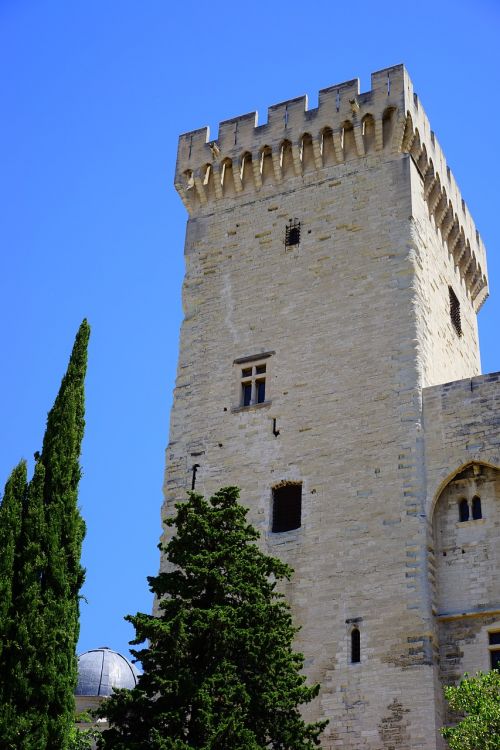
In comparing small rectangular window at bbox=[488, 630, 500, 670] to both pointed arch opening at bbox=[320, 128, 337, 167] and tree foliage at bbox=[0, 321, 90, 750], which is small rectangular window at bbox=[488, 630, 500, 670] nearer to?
tree foliage at bbox=[0, 321, 90, 750]

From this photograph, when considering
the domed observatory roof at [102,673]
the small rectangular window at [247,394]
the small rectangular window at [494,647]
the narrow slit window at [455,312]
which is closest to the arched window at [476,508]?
the small rectangular window at [494,647]

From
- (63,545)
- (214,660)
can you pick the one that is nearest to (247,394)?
(63,545)

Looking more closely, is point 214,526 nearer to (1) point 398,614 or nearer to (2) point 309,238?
(1) point 398,614

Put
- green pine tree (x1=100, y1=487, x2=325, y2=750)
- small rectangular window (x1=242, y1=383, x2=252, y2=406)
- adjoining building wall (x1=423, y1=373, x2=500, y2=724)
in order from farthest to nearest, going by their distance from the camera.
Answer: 1. small rectangular window (x1=242, y1=383, x2=252, y2=406)
2. adjoining building wall (x1=423, y1=373, x2=500, y2=724)
3. green pine tree (x1=100, y1=487, x2=325, y2=750)

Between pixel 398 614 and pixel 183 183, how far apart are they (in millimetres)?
11179

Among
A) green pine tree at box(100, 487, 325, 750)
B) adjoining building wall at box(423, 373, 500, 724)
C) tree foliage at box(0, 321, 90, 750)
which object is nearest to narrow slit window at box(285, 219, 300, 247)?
adjoining building wall at box(423, 373, 500, 724)

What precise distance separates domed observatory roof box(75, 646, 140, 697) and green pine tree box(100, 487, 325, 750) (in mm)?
10259

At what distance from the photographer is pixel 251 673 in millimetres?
15031

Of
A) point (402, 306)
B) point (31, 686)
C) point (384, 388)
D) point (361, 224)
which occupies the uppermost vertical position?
point (361, 224)

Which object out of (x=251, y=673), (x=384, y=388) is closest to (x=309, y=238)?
(x=384, y=388)

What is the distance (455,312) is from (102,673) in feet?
36.9

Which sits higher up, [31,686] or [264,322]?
[264,322]

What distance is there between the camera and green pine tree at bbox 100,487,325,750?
14.3 meters

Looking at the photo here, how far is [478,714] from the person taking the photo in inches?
565
